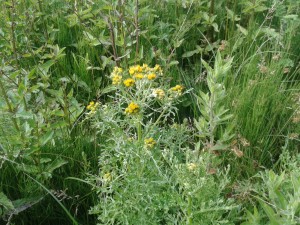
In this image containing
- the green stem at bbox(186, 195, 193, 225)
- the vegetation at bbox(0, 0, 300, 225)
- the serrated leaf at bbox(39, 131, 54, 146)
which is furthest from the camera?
the serrated leaf at bbox(39, 131, 54, 146)

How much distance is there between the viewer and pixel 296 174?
1.72 metres

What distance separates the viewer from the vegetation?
170cm

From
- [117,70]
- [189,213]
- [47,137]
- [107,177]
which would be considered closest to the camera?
[189,213]

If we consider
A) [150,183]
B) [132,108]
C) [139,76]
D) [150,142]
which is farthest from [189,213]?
[139,76]

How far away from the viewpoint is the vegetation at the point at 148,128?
170 centimetres

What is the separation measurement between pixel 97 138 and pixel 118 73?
0.58m

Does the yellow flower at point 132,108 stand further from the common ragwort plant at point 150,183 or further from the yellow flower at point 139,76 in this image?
the yellow flower at point 139,76

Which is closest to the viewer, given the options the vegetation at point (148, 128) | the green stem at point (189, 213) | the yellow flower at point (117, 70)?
the green stem at point (189, 213)

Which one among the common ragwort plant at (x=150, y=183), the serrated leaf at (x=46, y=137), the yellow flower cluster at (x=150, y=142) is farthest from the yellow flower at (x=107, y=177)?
the serrated leaf at (x=46, y=137)

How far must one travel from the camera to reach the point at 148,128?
71.8 inches

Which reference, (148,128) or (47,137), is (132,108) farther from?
(47,137)

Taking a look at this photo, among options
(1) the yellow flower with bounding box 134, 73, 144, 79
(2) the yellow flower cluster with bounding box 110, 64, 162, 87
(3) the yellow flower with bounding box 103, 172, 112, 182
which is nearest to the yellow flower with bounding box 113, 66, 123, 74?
(2) the yellow flower cluster with bounding box 110, 64, 162, 87

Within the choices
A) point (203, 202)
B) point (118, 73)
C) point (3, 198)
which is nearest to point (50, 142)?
point (3, 198)

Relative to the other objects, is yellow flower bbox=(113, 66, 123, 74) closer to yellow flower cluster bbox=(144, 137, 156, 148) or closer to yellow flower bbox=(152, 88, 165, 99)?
yellow flower bbox=(152, 88, 165, 99)
